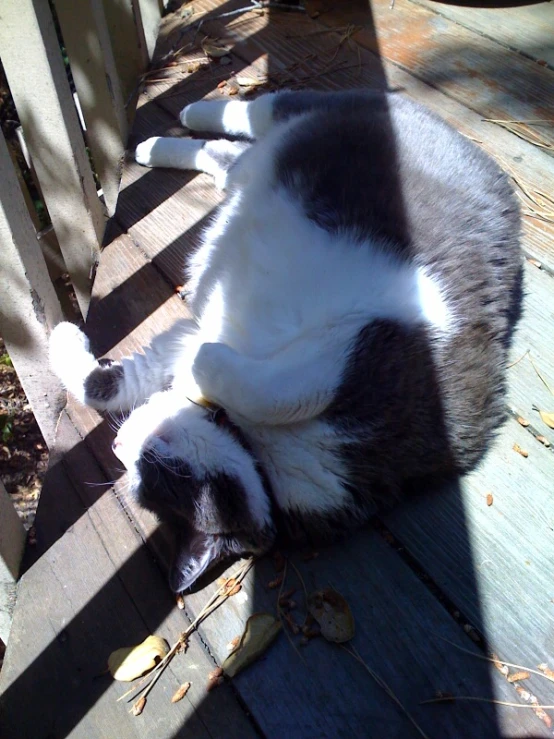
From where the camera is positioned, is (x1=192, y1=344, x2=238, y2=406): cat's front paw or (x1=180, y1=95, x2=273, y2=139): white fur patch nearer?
(x1=192, y1=344, x2=238, y2=406): cat's front paw

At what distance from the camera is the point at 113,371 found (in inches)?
80.4

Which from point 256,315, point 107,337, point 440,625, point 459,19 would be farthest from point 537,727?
point 459,19

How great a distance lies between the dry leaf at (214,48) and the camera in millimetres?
3133

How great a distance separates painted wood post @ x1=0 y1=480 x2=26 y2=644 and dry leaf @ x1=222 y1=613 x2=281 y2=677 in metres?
0.61

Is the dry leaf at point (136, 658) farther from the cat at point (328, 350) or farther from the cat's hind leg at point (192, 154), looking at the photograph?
the cat's hind leg at point (192, 154)

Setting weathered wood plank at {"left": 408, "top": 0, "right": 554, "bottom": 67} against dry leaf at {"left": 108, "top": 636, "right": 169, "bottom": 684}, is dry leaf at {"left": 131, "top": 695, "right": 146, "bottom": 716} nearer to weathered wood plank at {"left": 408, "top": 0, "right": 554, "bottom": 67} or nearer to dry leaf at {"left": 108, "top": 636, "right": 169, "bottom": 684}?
dry leaf at {"left": 108, "top": 636, "right": 169, "bottom": 684}

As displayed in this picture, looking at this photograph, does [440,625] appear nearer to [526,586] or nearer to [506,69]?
[526,586]

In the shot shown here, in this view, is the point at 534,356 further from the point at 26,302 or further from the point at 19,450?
the point at 19,450

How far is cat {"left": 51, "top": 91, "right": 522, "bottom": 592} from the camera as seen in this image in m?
1.73

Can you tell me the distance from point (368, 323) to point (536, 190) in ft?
4.01

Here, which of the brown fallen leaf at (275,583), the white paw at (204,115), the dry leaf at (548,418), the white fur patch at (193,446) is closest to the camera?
the brown fallen leaf at (275,583)

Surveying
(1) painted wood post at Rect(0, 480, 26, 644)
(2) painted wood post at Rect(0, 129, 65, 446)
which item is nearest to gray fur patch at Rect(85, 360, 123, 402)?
(2) painted wood post at Rect(0, 129, 65, 446)

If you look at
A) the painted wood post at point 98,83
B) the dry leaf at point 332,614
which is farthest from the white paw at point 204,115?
the dry leaf at point 332,614

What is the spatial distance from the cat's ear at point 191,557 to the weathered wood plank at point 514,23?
2854 mm
